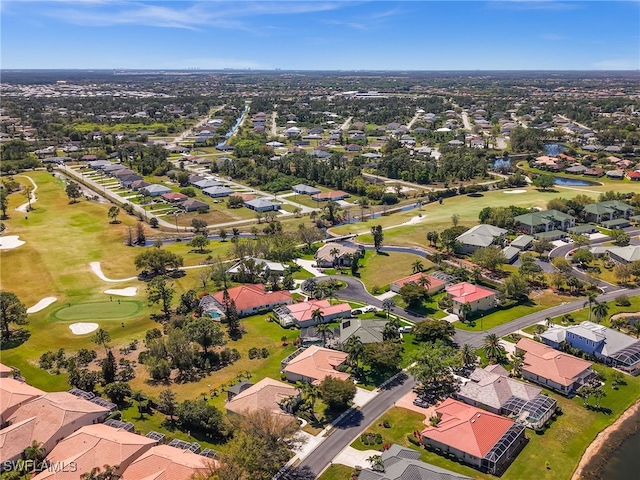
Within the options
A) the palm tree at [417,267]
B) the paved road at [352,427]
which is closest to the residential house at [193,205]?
the palm tree at [417,267]

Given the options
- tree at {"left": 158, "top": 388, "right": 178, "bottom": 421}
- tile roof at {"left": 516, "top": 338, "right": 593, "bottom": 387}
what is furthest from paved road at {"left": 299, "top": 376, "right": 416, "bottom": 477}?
tree at {"left": 158, "top": 388, "right": 178, "bottom": 421}

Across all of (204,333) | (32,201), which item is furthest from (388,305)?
(32,201)

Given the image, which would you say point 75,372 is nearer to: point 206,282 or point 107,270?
point 206,282

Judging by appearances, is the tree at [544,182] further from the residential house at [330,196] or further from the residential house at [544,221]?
the residential house at [330,196]

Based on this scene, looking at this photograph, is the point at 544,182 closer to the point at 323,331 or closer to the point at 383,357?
the point at 323,331

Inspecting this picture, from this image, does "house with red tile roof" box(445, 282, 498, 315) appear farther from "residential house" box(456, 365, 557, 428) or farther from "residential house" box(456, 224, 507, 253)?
"residential house" box(456, 224, 507, 253)

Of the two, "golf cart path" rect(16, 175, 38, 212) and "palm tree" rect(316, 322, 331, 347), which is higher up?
"golf cart path" rect(16, 175, 38, 212)

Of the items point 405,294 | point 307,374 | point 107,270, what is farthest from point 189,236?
point 307,374
